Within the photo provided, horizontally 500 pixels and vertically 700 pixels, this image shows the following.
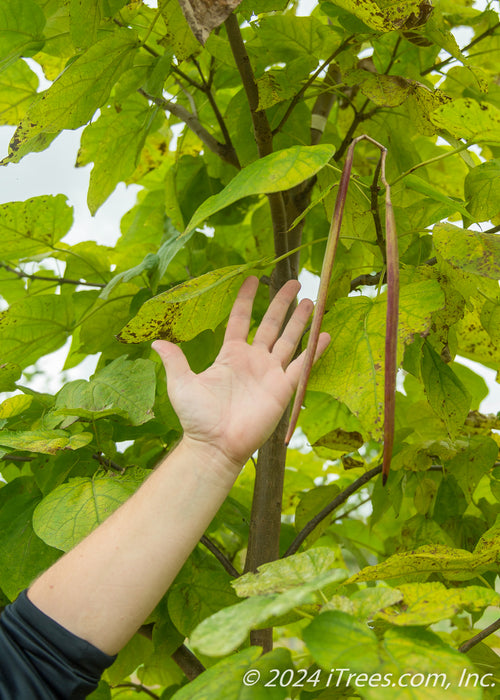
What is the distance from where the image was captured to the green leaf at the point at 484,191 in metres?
0.49

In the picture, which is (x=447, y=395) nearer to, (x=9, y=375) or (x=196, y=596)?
(x=196, y=596)

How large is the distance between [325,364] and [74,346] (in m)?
0.40

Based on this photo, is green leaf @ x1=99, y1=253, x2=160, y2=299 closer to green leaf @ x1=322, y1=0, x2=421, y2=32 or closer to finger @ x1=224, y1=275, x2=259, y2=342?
finger @ x1=224, y1=275, x2=259, y2=342

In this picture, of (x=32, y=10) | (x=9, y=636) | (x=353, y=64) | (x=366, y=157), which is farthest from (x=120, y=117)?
(x=9, y=636)

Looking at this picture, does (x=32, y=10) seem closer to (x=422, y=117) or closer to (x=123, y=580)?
(x=422, y=117)

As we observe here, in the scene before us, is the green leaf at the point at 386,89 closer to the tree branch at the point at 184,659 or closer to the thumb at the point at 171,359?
the thumb at the point at 171,359

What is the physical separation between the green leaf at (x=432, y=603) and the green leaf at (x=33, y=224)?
1.82 ft

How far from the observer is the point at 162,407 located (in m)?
0.66

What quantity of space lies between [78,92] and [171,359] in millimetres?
236

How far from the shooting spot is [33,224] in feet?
2.37

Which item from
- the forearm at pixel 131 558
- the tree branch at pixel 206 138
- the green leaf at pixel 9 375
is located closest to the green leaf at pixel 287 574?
the forearm at pixel 131 558

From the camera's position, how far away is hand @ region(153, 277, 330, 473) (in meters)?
0.51

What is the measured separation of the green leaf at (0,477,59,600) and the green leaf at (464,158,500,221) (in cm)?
46

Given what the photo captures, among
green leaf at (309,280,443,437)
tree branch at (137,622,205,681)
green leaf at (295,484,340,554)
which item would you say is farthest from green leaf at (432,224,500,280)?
tree branch at (137,622,205,681)
